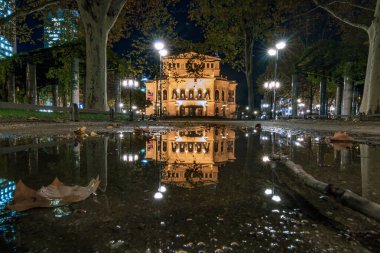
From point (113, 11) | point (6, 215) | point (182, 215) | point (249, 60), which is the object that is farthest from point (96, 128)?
point (249, 60)

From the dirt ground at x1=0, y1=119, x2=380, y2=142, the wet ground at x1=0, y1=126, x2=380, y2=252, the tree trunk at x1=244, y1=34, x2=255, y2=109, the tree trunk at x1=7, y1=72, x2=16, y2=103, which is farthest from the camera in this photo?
the tree trunk at x1=244, y1=34, x2=255, y2=109

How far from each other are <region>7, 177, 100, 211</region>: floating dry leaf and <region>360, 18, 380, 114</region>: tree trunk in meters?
16.7

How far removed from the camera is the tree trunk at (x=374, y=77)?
15109 mm

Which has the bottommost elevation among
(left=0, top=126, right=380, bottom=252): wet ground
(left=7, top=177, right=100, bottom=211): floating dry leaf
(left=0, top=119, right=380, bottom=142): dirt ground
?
(left=0, top=126, right=380, bottom=252): wet ground

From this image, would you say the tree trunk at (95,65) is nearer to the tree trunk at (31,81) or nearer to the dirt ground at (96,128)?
the dirt ground at (96,128)

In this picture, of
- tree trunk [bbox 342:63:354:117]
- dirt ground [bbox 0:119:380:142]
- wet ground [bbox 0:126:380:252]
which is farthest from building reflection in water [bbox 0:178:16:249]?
tree trunk [bbox 342:63:354:117]

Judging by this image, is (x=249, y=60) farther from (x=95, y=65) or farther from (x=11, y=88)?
(x=11, y=88)

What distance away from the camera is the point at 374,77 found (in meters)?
15.4

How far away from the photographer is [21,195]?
1620 millimetres

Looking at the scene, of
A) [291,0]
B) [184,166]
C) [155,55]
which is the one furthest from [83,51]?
[184,166]

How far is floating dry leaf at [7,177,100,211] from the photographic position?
5.14 ft

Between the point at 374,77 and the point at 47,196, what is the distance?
17.8 meters

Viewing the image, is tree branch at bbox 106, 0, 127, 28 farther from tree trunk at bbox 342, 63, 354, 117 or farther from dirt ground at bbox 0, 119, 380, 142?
tree trunk at bbox 342, 63, 354, 117

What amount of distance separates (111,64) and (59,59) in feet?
13.5
